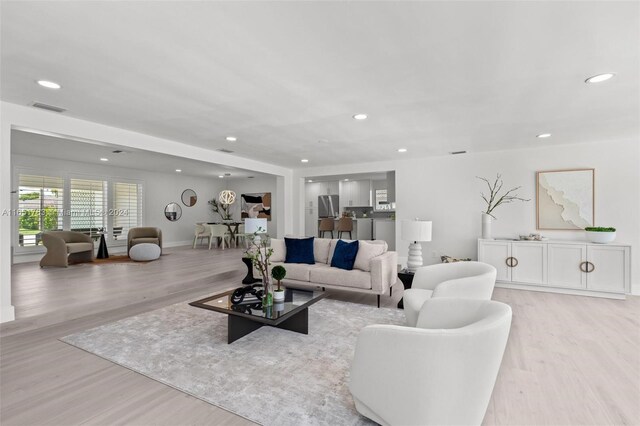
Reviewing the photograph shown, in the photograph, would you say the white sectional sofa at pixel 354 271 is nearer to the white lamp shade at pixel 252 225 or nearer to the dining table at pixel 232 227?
the white lamp shade at pixel 252 225

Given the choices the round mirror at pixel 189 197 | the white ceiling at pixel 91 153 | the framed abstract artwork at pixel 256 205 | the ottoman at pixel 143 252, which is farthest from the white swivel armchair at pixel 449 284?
the round mirror at pixel 189 197

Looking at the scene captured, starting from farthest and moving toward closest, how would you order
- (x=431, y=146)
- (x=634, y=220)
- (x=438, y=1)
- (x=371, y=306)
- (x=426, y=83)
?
(x=431, y=146), (x=634, y=220), (x=371, y=306), (x=426, y=83), (x=438, y=1)

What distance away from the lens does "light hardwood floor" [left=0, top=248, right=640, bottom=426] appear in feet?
6.01

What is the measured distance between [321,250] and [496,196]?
3.45m

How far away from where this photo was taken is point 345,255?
4.23 m

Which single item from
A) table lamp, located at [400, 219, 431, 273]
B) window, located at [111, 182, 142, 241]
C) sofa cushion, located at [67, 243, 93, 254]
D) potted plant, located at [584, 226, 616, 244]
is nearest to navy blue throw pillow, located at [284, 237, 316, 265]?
table lamp, located at [400, 219, 431, 273]

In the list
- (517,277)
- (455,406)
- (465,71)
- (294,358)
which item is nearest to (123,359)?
(294,358)

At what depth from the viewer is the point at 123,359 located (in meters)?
2.50

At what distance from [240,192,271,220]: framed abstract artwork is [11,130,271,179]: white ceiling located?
2538mm

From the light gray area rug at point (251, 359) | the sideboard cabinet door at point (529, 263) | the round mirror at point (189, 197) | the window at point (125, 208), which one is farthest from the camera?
the round mirror at point (189, 197)

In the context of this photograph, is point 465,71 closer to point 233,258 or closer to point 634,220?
point 634,220

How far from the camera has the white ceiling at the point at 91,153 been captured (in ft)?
17.0

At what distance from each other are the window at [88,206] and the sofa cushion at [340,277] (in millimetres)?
6499

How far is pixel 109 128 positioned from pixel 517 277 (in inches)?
254
